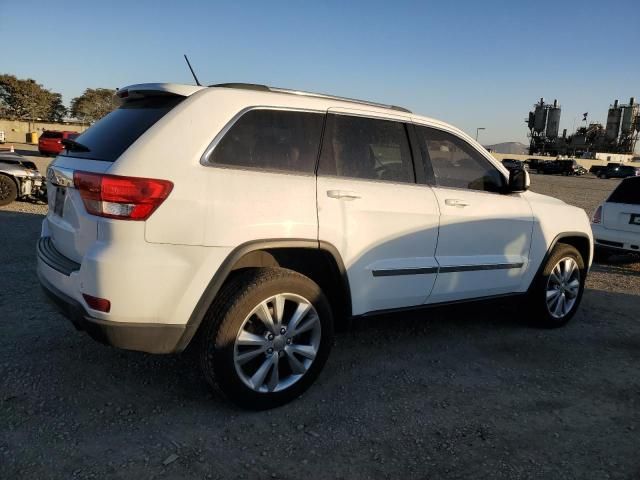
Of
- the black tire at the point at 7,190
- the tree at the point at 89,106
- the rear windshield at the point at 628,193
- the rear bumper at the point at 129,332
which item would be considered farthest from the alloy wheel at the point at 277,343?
the tree at the point at 89,106

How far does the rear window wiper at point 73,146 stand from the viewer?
10.0 ft

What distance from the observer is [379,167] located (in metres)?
3.55

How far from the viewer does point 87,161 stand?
113 inches

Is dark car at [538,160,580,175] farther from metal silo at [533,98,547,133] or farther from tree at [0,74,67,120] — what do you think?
tree at [0,74,67,120]

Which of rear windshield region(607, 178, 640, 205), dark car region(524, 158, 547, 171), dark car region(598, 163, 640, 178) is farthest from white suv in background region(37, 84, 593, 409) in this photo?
dark car region(524, 158, 547, 171)

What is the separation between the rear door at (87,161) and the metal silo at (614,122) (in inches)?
4348

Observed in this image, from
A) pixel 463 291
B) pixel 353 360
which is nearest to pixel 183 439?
pixel 353 360

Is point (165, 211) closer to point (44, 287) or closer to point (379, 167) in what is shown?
point (44, 287)

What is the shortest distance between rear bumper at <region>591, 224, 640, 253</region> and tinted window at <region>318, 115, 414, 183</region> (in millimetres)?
5323

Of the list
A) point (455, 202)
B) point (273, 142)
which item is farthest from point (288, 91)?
point (455, 202)

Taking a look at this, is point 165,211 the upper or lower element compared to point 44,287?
upper

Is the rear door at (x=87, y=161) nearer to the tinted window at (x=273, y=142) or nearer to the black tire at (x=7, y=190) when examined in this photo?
the tinted window at (x=273, y=142)

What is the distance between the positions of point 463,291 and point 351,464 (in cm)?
186

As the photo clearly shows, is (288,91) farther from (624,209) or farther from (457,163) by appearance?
(624,209)
